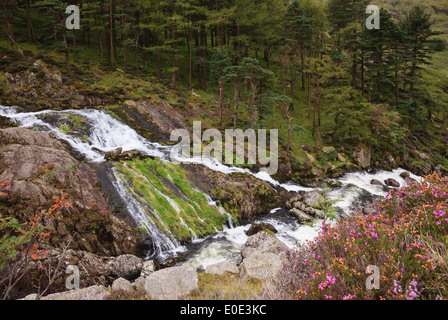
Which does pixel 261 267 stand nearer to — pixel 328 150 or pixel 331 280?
pixel 331 280

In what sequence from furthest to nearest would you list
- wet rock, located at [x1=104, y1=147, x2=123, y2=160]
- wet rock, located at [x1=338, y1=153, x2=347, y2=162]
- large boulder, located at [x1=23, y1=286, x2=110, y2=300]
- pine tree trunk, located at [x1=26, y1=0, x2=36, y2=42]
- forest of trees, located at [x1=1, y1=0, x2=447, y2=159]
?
pine tree trunk, located at [x1=26, y1=0, x2=36, y2=42]
wet rock, located at [x1=338, y1=153, x2=347, y2=162]
forest of trees, located at [x1=1, y1=0, x2=447, y2=159]
wet rock, located at [x1=104, y1=147, x2=123, y2=160]
large boulder, located at [x1=23, y1=286, x2=110, y2=300]

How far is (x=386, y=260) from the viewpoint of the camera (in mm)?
3812

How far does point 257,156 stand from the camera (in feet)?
71.8

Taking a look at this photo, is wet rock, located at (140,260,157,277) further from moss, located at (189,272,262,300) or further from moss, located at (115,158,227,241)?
moss, located at (189,272,262,300)

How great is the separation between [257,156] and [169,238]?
12.2 m

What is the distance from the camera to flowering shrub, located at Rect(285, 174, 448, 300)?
3.46 metres

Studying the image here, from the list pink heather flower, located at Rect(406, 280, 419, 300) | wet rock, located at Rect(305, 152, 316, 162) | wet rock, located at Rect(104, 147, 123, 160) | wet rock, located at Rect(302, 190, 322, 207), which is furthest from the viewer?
wet rock, located at Rect(305, 152, 316, 162)

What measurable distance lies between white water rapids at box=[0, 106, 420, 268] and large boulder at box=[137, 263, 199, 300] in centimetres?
495

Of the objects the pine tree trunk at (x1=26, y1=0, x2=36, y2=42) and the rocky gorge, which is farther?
the pine tree trunk at (x1=26, y1=0, x2=36, y2=42)

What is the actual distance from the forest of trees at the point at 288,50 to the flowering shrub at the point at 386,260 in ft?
63.0

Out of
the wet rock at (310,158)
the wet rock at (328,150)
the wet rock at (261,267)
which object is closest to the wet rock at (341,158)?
the wet rock at (328,150)

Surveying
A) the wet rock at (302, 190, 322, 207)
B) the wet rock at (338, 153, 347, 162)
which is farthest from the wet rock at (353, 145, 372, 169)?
the wet rock at (302, 190, 322, 207)
